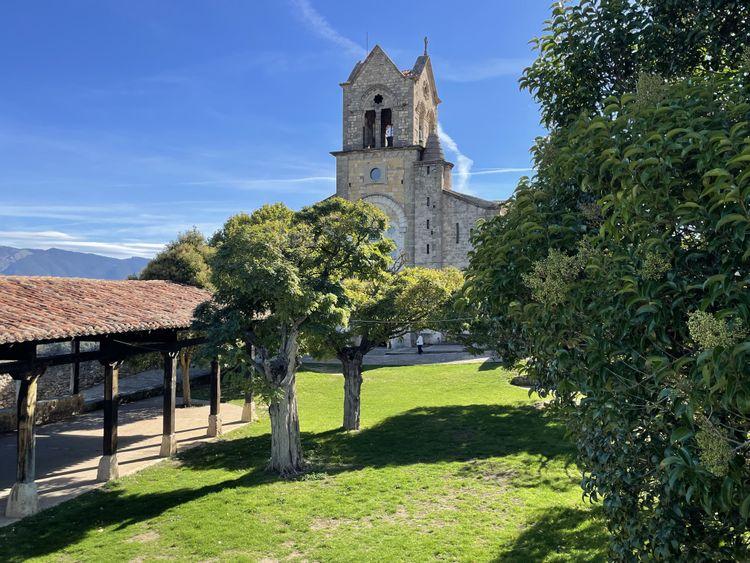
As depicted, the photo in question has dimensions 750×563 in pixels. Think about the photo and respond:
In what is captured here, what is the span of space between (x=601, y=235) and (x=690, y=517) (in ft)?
7.19

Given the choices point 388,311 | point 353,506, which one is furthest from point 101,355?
point 388,311

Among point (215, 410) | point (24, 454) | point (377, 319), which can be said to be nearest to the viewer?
point (24, 454)

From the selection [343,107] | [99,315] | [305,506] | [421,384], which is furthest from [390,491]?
[343,107]

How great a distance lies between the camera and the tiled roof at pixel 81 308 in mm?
10547

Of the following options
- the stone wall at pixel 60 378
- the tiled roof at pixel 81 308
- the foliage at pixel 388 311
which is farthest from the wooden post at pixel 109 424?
the stone wall at pixel 60 378

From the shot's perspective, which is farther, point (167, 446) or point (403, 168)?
point (403, 168)

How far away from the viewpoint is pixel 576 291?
4676 mm

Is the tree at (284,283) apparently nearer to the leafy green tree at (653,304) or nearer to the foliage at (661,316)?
the leafy green tree at (653,304)

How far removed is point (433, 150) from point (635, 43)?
3500cm

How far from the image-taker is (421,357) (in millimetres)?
35844

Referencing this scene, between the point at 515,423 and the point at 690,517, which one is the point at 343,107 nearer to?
the point at 515,423

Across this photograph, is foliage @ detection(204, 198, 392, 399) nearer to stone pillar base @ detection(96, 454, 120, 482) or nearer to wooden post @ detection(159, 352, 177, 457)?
wooden post @ detection(159, 352, 177, 457)

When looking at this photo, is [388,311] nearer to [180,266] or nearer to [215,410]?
[215,410]

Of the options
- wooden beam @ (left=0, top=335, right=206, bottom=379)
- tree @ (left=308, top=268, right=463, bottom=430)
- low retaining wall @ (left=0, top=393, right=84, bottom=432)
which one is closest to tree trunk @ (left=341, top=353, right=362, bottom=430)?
tree @ (left=308, top=268, right=463, bottom=430)
